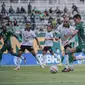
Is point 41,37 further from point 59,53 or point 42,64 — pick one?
point 42,64

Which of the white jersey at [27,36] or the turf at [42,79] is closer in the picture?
the turf at [42,79]

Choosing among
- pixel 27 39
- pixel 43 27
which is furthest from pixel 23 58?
pixel 43 27

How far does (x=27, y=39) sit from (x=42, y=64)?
168cm

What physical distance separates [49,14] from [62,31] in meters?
17.0

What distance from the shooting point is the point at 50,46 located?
23141mm

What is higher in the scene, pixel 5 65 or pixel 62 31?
pixel 62 31

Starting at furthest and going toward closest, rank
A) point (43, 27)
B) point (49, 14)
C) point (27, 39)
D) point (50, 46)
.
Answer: point (49, 14), point (43, 27), point (50, 46), point (27, 39)

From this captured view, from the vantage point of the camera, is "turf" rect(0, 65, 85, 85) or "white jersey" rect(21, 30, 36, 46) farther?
"white jersey" rect(21, 30, 36, 46)

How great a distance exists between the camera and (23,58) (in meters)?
23.7

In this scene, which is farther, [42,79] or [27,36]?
[27,36]

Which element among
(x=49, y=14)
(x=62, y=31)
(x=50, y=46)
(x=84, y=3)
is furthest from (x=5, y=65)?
(x=84, y=3)

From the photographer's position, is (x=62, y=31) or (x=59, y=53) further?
(x=59, y=53)

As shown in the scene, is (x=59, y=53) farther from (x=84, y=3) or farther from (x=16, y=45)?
(x=84, y=3)

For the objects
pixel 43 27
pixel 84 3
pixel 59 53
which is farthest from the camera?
pixel 84 3
